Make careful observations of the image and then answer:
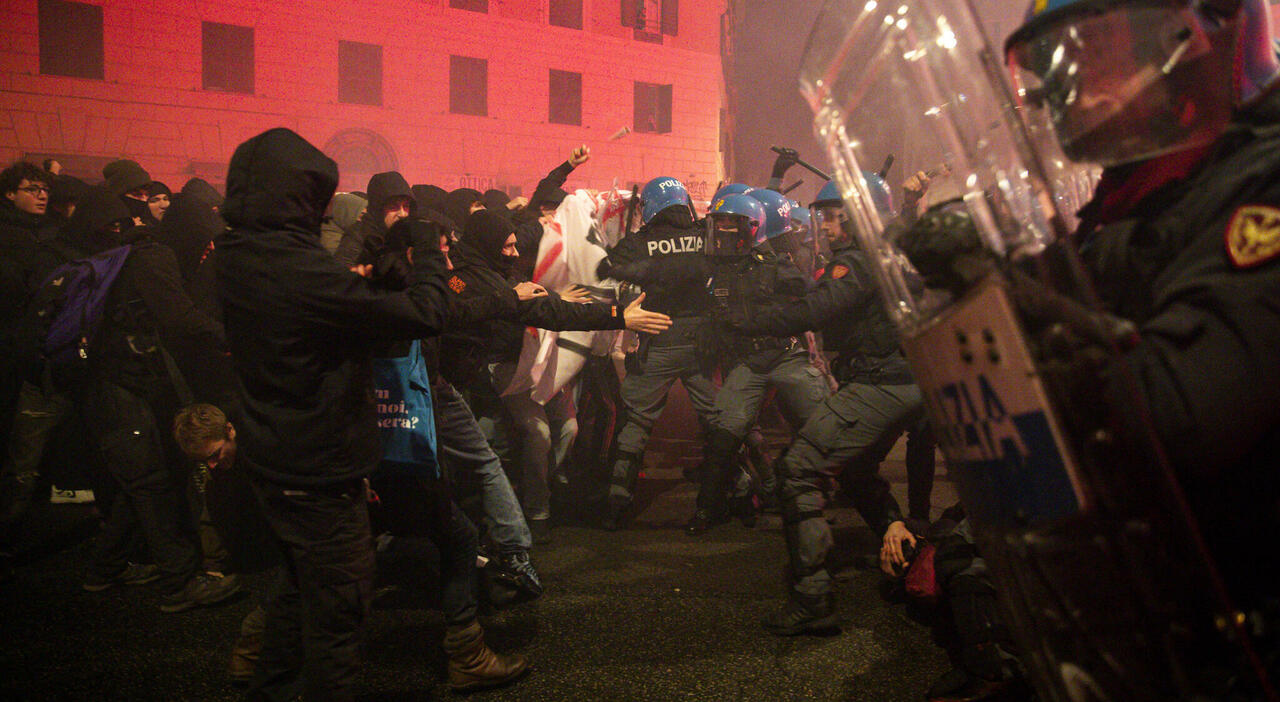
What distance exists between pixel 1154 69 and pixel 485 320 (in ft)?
9.63

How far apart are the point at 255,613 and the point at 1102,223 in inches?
129

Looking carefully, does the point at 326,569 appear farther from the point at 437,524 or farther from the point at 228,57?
the point at 228,57

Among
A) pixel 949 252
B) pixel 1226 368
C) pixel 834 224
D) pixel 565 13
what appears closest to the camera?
pixel 1226 368

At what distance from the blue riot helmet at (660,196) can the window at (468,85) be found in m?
18.1

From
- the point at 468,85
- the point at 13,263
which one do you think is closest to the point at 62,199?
the point at 13,263

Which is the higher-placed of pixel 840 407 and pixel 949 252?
pixel 949 252

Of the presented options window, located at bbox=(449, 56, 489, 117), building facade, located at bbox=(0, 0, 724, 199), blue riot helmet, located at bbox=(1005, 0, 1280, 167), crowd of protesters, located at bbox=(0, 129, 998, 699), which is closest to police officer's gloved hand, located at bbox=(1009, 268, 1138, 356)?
→ blue riot helmet, located at bbox=(1005, 0, 1280, 167)

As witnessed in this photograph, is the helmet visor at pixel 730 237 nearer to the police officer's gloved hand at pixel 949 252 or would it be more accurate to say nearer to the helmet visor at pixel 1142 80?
the helmet visor at pixel 1142 80

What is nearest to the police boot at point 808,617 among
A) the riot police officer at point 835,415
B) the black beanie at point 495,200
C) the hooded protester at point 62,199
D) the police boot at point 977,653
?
the riot police officer at point 835,415

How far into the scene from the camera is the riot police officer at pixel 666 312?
Answer: 552 cm

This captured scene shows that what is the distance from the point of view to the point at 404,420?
3.06 metres

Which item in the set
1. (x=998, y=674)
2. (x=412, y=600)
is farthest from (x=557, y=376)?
(x=998, y=674)

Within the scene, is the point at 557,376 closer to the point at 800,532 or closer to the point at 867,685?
the point at 800,532

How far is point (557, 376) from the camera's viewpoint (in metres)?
5.39
